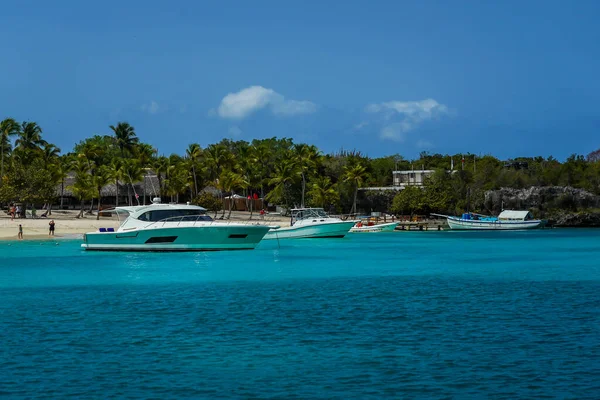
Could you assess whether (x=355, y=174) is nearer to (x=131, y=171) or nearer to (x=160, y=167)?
(x=160, y=167)

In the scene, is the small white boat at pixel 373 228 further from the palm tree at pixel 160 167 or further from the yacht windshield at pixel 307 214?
the palm tree at pixel 160 167

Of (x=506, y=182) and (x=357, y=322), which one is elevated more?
(x=506, y=182)

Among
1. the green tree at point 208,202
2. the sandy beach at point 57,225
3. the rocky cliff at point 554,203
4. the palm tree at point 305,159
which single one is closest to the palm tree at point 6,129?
the sandy beach at point 57,225

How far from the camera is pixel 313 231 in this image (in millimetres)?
63531

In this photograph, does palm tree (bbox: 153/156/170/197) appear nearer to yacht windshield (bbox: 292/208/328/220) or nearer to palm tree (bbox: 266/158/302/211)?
palm tree (bbox: 266/158/302/211)

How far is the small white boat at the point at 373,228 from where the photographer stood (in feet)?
265

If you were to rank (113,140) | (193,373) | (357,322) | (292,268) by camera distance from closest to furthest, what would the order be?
(193,373) → (357,322) → (292,268) → (113,140)

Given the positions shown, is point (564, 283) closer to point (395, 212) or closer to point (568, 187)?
point (395, 212)

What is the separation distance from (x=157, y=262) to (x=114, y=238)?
607 cm

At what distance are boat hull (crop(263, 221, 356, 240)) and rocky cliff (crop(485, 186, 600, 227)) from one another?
4518cm

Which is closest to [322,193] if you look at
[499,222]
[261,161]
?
[261,161]

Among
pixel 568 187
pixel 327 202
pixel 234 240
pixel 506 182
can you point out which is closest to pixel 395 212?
pixel 327 202

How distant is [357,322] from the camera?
2042cm

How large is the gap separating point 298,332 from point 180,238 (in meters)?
25.1
